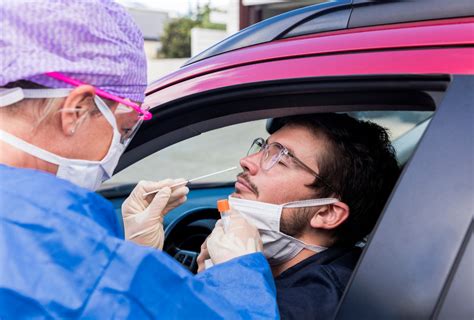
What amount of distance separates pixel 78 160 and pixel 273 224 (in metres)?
0.74

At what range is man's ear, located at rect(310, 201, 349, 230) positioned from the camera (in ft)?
5.91

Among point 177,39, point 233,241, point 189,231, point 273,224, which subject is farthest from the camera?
point 177,39

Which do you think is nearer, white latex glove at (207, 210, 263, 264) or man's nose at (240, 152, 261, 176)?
white latex glove at (207, 210, 263, 264)

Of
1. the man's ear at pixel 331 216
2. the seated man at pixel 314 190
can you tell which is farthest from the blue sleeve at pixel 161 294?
the man's ear at pixel 331 216

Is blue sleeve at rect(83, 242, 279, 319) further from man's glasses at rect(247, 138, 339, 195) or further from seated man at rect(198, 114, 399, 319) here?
man's glasses at rect(247, 138, 339, 195)

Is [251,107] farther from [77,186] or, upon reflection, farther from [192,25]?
[192,25]

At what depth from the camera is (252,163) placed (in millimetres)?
1904

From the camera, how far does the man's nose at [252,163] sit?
1.88m

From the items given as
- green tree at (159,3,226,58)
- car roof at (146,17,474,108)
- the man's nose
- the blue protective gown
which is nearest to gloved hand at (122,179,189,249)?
the man's nose

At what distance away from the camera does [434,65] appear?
1187mm

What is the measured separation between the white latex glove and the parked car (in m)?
0.37

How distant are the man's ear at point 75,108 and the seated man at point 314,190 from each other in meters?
0.70

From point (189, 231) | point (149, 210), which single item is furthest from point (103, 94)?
point (189, 231)

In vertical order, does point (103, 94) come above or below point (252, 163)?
above
